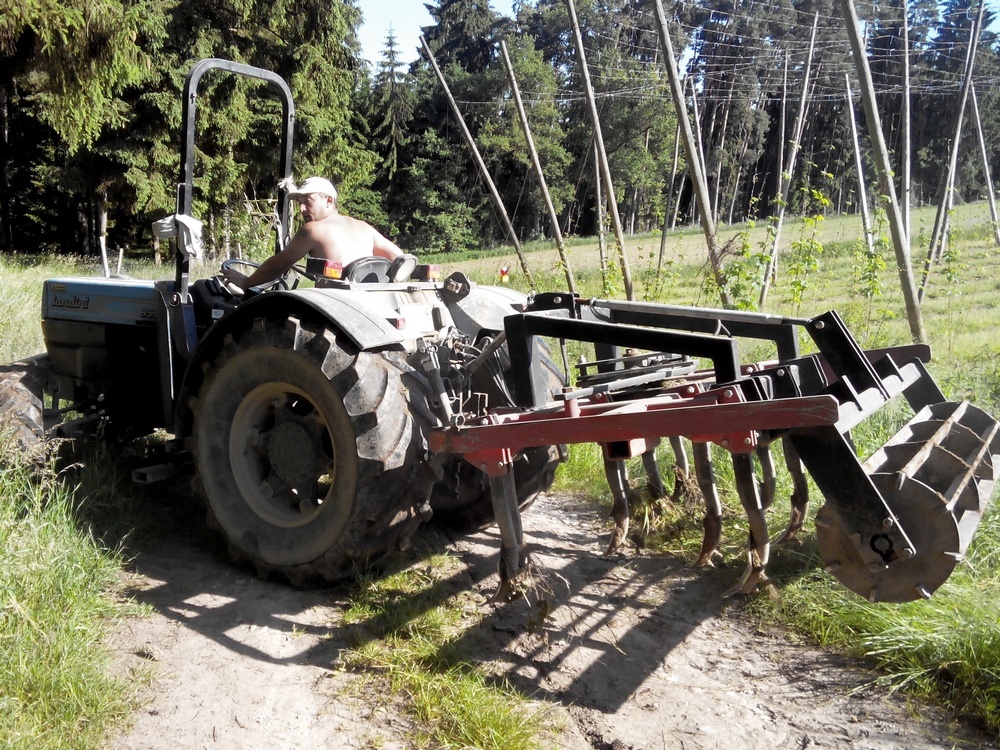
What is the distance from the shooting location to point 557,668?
297 cm

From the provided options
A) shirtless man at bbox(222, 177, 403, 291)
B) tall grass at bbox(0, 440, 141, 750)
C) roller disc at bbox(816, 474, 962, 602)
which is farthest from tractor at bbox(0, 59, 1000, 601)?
tall grass at bbox(0, 440, 141, 750)

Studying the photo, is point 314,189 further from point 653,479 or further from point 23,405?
point 653,479

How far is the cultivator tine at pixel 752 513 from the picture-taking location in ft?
8.59

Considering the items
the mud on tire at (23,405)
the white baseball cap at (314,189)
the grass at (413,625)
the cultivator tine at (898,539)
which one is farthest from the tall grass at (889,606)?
the mud on tire at (23,405)

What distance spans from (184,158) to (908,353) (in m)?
3.54

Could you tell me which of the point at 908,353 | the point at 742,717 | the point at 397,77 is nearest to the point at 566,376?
the point at 908,353

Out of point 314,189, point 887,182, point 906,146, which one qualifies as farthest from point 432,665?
point 906,146

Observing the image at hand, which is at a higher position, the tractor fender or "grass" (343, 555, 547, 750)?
the tractor fender

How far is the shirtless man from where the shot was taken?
3848mm

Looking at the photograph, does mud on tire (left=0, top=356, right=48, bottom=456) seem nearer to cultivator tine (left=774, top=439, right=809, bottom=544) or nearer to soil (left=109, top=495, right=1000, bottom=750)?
soil (left=109, top=495, right=1000, bottom=750)

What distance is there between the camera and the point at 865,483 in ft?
7.95

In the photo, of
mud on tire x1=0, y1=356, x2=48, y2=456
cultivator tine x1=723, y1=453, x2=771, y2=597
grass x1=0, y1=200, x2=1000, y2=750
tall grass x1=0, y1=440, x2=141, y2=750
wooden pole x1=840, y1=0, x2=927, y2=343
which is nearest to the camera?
tall grass x1=0, y1=440, x2=141, y2=750

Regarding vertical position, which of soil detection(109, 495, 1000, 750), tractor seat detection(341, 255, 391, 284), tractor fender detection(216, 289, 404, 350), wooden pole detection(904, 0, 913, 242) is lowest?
soil detection(109, 495, 1000, 750)

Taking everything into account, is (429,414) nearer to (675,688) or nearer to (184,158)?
(675,688)
